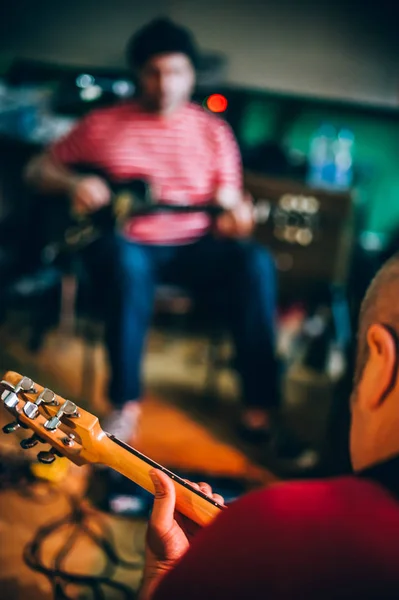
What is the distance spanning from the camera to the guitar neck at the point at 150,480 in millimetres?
829

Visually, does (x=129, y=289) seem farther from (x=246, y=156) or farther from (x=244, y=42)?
(x=244, y=42)

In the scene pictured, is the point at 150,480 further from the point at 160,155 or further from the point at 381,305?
the point at 160,155

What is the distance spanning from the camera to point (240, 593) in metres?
0.49

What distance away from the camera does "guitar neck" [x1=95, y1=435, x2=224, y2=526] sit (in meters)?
0.83

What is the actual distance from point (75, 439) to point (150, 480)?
124 millimetres

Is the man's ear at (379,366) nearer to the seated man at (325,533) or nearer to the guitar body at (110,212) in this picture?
the seated man at (325,533)

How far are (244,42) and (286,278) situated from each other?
1172 mm

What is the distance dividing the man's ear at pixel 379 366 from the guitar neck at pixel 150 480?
33 centimetres

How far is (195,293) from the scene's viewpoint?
2033 millimetres

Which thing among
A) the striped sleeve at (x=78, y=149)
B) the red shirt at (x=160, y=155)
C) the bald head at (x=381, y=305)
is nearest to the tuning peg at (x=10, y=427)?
the bald head at (x=381, y=305)

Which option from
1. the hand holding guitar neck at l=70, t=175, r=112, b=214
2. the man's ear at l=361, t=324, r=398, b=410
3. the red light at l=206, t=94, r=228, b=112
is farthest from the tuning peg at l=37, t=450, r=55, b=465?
the red light at l=206, t=94, r=228, b=112

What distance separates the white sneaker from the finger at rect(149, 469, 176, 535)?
102 centimetres

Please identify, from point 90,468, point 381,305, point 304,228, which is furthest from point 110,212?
point 381,305

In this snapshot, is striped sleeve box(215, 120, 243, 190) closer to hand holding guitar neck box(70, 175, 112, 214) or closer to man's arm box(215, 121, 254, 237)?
man's arm box(215, 121, 254, 237)
